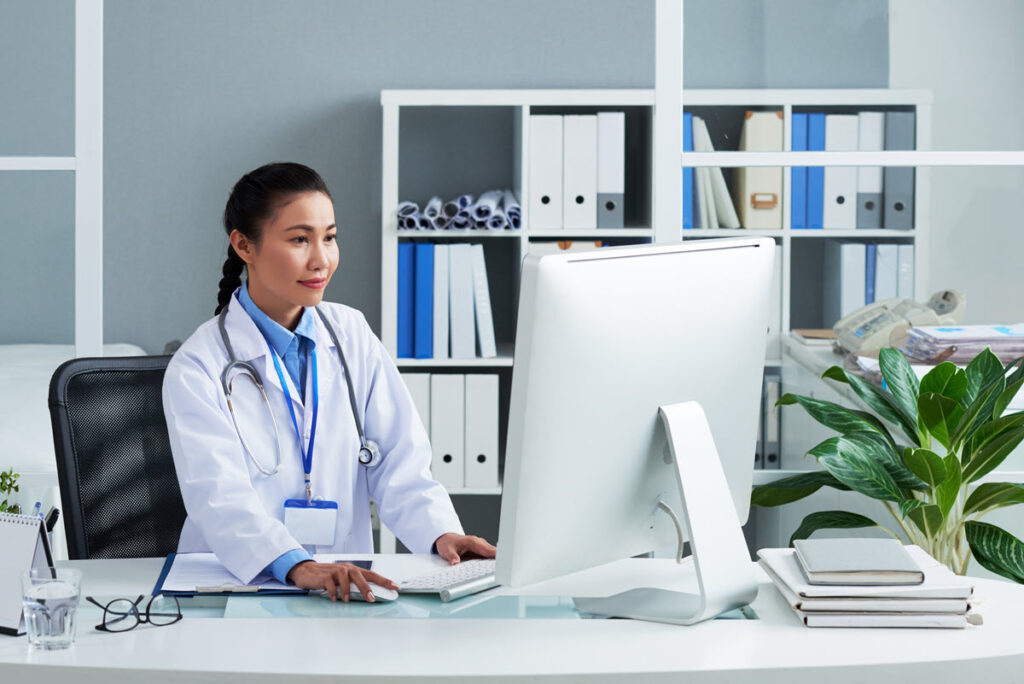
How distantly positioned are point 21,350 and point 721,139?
173 centimetres

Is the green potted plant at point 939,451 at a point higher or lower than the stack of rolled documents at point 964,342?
lower

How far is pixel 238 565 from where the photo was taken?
4.62 ft

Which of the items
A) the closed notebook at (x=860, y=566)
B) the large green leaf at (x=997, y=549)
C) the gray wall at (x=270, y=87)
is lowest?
the large green leaf at (x=997, y=549)

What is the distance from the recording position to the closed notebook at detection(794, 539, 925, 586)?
4.21 feet

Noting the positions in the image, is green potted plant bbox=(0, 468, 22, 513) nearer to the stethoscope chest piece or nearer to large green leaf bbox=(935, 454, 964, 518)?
the stethoscope chest piece

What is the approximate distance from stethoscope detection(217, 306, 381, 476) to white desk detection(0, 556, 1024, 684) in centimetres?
38

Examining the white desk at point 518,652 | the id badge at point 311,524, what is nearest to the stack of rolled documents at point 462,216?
the id badge at point 311,524

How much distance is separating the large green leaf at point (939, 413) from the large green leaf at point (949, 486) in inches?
1.6

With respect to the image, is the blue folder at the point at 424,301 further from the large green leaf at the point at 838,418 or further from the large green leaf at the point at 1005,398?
the large green leaf at the point at 1005,398

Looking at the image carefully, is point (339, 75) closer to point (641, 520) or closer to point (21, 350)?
point (21, 350)

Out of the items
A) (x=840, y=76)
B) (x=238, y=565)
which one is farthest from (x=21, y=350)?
(x=840, y=76)

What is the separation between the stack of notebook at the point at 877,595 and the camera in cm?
127

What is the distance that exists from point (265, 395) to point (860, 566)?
0.88 m

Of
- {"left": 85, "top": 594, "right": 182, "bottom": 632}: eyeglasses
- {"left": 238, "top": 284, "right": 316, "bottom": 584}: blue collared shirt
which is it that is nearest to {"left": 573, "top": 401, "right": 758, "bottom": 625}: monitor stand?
{"left": 85, "top": 594, "right": 182, "bottom": 632}: eyeglasses
